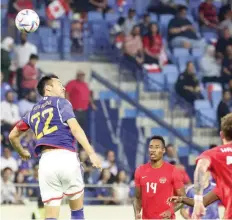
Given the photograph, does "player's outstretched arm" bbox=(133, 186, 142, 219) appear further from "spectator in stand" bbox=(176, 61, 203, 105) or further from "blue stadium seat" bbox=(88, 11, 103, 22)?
"blue stadium seat" bbox=(88, 11, 103, 22)

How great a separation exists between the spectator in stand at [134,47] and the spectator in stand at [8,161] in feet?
13.0

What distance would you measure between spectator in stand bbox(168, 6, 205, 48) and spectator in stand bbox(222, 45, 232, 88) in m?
0.59

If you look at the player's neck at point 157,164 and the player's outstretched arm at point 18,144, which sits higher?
the player's outstretched arm at point 18,144

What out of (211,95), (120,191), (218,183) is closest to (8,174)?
(120,191)

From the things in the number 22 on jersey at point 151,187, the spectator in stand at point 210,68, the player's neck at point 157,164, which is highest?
the spectator in stand at point 210,68

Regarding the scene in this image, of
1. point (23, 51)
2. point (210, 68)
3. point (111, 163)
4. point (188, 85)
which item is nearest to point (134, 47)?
point (188, 85)

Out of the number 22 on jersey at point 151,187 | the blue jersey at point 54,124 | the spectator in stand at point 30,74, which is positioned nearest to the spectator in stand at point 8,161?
the spectator in stand at point 30,74

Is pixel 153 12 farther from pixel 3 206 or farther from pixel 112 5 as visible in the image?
pixel 3 206

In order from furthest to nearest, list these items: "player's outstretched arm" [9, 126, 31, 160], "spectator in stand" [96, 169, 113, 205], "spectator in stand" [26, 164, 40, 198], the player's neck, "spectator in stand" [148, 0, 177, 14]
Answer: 1. "spectator in stand" [148, 0, 177, 14]
2. "spectator in stand" [96, 169, 113, 205]
3. "spectator in stand" [26, 164, 40, 198]
4. the player's neck
5. "player's outstretched arm" [9, 126, 31, 160]

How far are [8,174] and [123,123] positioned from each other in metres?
3.69

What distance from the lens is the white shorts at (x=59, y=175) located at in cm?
982

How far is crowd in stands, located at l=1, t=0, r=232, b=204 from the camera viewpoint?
17609 mm

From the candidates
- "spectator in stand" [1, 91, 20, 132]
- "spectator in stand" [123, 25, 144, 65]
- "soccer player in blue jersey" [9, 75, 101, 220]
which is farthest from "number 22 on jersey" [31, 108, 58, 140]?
"spectator in stand" [123, 25, 144, 65]

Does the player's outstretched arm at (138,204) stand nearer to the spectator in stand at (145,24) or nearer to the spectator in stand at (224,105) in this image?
the spectator in stand at (224,105)
